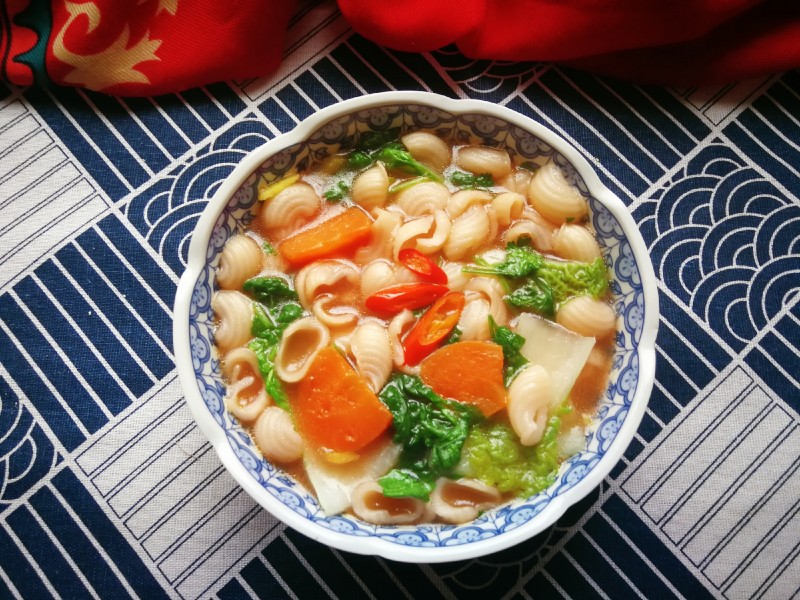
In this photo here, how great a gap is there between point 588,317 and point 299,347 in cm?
87

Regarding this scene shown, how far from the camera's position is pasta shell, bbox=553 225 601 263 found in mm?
2217

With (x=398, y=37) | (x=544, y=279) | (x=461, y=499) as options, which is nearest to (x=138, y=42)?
(x=398, y=37)

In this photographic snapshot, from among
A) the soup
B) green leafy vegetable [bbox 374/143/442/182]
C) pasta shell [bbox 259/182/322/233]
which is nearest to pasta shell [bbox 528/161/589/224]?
the soup

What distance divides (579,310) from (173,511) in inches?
55.8

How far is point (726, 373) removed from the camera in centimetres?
243

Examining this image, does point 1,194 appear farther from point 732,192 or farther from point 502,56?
point 732,192

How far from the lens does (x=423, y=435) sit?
6.82 ft

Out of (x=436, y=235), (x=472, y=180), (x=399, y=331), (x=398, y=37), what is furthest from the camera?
(x=398, y=37)

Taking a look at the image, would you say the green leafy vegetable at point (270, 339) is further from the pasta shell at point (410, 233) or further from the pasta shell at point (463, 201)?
the pasta shell at point (463, 201)

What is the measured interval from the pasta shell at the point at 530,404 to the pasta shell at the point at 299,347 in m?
0.58

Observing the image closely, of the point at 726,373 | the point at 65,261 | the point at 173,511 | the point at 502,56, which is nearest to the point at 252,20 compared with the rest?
the point at 502,56

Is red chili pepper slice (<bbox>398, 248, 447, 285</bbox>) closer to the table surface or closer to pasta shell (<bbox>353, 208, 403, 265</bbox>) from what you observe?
pasta shell (<bbox>353, 208, 403, 265</bbox>)

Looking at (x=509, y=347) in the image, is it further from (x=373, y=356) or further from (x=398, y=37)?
(x=398, y=37)

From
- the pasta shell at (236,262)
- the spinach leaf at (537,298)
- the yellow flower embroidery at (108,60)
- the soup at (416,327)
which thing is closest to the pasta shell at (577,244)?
the soup at (416,327)
